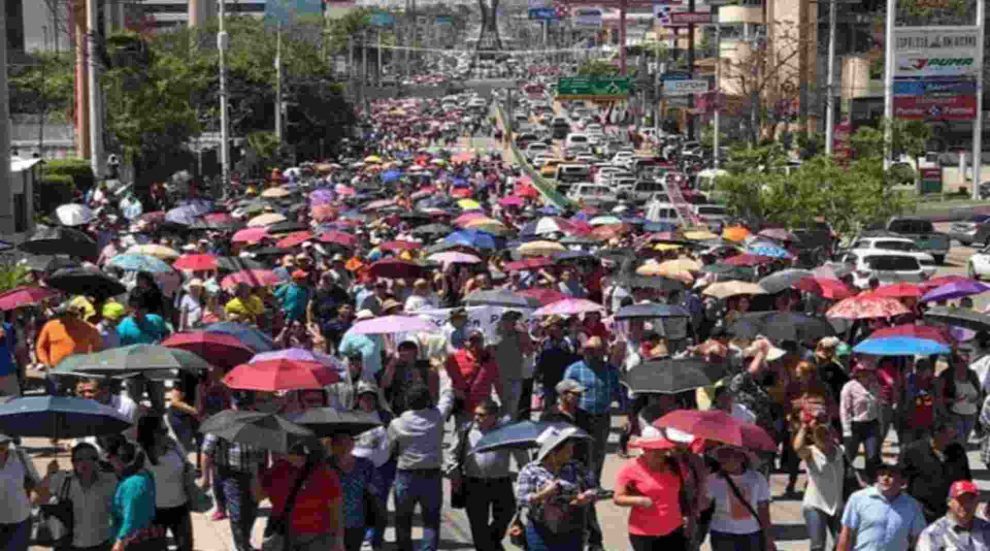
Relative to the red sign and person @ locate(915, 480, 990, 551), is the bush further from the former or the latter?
person @ locate(915, 480, 990, 551)

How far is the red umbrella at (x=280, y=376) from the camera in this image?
1396cm

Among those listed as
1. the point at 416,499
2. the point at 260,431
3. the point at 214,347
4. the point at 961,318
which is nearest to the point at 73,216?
the point at 961,318

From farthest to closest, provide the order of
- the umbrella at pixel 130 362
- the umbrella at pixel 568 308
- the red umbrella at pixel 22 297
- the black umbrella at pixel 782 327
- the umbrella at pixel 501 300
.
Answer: the umbrella at pixel 501 300
the red umbrella at pixel 22 297
the umbrella at pixel 568 308
the black umbrella at pixel 782 327
the umbrella at pixel 130 362

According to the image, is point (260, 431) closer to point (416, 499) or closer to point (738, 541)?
point (416, 499)

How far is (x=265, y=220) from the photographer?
1351 inches

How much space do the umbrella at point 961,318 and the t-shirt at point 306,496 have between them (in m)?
9.17

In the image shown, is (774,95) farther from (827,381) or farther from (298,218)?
(827,381)

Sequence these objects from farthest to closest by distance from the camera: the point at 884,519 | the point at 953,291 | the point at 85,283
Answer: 1. the point at 953,291
2. the point at 85,283
3. the point at 884,519

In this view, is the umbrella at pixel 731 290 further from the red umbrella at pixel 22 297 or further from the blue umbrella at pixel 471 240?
the red umbrella at pixel 22 297

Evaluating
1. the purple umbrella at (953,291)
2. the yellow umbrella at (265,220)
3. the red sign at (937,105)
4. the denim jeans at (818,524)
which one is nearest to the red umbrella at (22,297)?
the denim jeans at (818,524)

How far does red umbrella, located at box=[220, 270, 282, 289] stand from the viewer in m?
21.8

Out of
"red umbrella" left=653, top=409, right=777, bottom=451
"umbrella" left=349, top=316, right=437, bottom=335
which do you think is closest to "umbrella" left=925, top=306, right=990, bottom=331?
"umbrella" left=349, top=316, right=437, bottom=335

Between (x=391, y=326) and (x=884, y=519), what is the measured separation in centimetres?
670

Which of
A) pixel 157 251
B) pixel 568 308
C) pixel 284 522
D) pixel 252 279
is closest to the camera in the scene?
pixel 284 522
